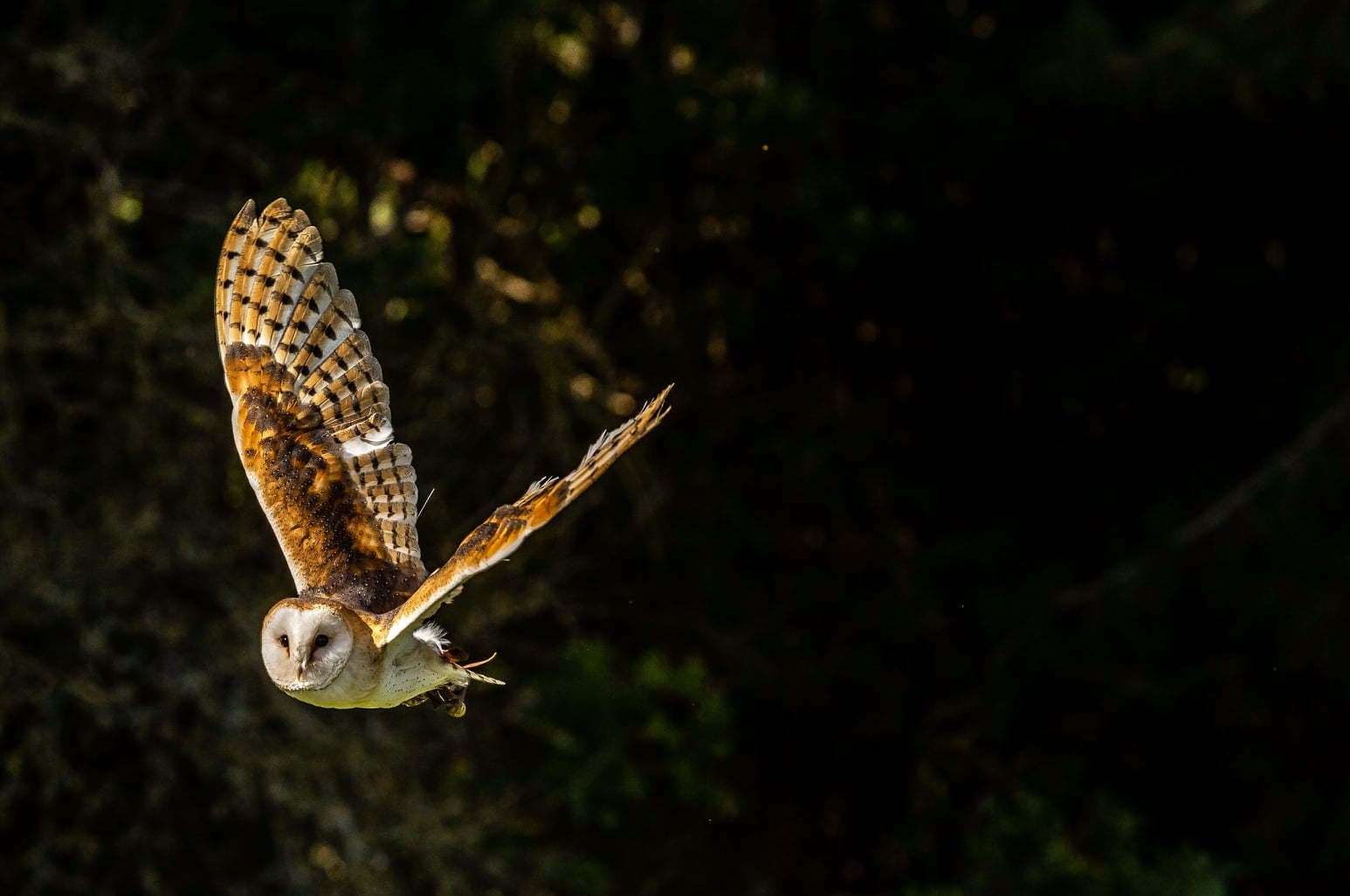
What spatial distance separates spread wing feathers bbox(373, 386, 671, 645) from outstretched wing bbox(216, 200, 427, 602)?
1.85ft

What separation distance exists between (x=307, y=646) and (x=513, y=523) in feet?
1.45

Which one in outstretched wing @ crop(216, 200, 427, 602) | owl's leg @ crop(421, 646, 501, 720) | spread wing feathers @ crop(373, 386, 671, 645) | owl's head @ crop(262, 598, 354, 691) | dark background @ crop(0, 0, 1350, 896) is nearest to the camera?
spread wing feathers @ crop(373, 386, 671, 645)

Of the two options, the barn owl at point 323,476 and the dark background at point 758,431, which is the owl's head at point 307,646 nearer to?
the barn owl at point 323,476

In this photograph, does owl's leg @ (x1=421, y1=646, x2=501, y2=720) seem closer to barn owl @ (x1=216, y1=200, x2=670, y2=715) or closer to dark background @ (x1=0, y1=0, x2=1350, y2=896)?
barn owl @ (x1=216, y1=200, x2=670, y2=715)

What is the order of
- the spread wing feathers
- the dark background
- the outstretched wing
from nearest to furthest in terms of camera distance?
the spread wing feathers, the outstretched wing, the dark background

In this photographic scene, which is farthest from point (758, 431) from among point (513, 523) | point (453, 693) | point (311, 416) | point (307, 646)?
point (513, 523)

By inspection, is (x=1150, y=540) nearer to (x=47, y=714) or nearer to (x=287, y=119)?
(x=287, y=119)

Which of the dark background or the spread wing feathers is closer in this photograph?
the spread wing feathers

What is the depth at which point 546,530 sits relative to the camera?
6.30m

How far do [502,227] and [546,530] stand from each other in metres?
0.94

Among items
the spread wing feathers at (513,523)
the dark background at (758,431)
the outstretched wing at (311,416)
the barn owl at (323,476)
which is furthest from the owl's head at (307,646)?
the dark background at (758,431)

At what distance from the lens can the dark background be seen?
5.59 metres

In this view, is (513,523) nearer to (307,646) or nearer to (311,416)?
(307,646)

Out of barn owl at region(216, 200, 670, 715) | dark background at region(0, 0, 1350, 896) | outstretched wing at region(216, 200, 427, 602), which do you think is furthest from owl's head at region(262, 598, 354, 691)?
dark background at region(0, 0, 1350, 896)
